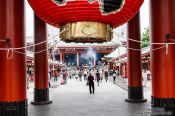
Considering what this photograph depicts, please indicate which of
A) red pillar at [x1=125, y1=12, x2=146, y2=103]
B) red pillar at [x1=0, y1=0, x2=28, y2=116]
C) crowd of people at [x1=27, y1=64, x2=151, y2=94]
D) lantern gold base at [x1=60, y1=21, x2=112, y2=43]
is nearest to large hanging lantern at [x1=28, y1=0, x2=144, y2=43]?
lantern gold base at [x1=60, y1=21, x2=112, y2=43]

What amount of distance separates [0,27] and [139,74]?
298 inches

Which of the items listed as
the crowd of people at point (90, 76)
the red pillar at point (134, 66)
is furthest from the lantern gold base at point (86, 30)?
the crowd of people at point (90, 76)

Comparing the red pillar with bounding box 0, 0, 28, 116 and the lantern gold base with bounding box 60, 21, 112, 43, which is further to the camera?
the red pillar with bounding box 0, 0, 28, 116

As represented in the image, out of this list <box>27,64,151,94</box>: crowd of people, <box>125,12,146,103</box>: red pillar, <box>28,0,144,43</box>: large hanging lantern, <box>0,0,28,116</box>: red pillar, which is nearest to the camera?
<box>28,0,144,43</box>: large hanging lantern

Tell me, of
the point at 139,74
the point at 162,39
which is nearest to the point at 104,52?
the point at 139,74

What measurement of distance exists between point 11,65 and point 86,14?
9.05 ft

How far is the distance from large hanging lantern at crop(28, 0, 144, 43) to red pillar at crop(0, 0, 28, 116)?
6.15ft

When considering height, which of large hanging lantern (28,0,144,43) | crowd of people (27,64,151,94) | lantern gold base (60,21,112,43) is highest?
large hanging lantern (28,0,144,43)

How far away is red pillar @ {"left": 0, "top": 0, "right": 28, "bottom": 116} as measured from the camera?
679 centimetres

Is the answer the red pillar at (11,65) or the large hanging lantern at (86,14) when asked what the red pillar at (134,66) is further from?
the large hanging lantern at (86,14)

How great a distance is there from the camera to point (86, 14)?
4.66 m

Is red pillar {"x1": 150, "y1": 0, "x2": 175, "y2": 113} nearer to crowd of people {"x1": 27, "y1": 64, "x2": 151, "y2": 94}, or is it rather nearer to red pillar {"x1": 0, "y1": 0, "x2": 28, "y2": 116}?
red pillar {"x1": 0, "y1": 0, "x2": 28, "y2": 116}

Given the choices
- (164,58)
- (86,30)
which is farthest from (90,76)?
(86,30)

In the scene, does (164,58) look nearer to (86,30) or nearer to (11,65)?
(86,30)
